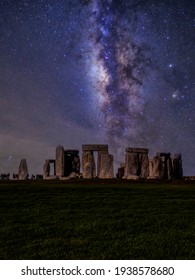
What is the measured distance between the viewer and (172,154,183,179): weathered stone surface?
1415 inches

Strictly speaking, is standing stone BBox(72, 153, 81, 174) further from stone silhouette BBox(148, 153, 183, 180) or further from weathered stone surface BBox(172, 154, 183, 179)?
weathered stone surface BBox(172, 154, 183, 179)

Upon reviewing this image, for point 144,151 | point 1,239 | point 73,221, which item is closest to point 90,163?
point 144,151

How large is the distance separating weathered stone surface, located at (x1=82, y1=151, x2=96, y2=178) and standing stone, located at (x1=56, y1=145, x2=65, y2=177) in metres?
2.24

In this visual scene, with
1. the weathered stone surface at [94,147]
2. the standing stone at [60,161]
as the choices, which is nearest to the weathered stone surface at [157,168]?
the weathered stone surface at [94,147]

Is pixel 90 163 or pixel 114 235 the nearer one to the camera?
pixel 114 235

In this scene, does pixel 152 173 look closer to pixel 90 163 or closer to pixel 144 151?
pixel 144 151

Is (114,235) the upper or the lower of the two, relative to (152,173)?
lower

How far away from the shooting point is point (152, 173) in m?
35.1

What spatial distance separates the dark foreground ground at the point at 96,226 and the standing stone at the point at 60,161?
16125 millimetres

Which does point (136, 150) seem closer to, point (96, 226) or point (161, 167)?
point (161, 167)

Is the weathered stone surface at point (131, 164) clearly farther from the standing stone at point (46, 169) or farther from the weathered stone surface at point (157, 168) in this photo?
the standing stone at point (46, 169)

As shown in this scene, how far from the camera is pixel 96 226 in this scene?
11500 mm

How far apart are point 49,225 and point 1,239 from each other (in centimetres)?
180

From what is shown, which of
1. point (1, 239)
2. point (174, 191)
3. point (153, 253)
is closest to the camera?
point (153, 253)
